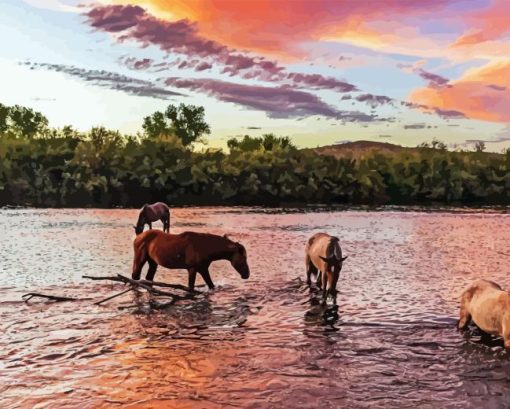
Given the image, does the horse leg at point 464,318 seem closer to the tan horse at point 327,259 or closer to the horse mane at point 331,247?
the tan horse at point 327,259

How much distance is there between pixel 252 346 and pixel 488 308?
382 centimetres

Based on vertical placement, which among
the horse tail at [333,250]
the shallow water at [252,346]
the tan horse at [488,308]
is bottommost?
the shallow water at [252,346]

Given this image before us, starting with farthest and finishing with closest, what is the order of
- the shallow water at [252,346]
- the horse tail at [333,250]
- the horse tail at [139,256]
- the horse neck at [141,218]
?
the horse neck at [141,218]
the horse tail at [139,256]
the horse tail at [333,250]
the shallow water at [252,346]

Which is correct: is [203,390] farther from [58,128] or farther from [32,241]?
[58,128]

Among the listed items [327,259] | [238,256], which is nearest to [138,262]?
[238,256]

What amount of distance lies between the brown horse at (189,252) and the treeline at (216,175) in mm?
65019

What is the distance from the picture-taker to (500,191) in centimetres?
9119

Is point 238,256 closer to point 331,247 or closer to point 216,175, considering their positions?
point 331,247

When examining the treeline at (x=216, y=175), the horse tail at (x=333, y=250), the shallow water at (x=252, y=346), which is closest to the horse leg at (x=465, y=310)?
the shallow water at (x=252, y=346)

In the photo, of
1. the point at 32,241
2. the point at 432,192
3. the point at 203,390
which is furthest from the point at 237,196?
the point at 203,390

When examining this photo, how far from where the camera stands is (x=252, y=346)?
10719 mm

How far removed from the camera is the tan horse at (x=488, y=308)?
10078mm

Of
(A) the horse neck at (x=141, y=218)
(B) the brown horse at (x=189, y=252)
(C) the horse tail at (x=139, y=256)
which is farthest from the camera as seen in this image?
(A) the horse neck at (x=141, y=218)

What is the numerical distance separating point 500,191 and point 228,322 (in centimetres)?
8602
